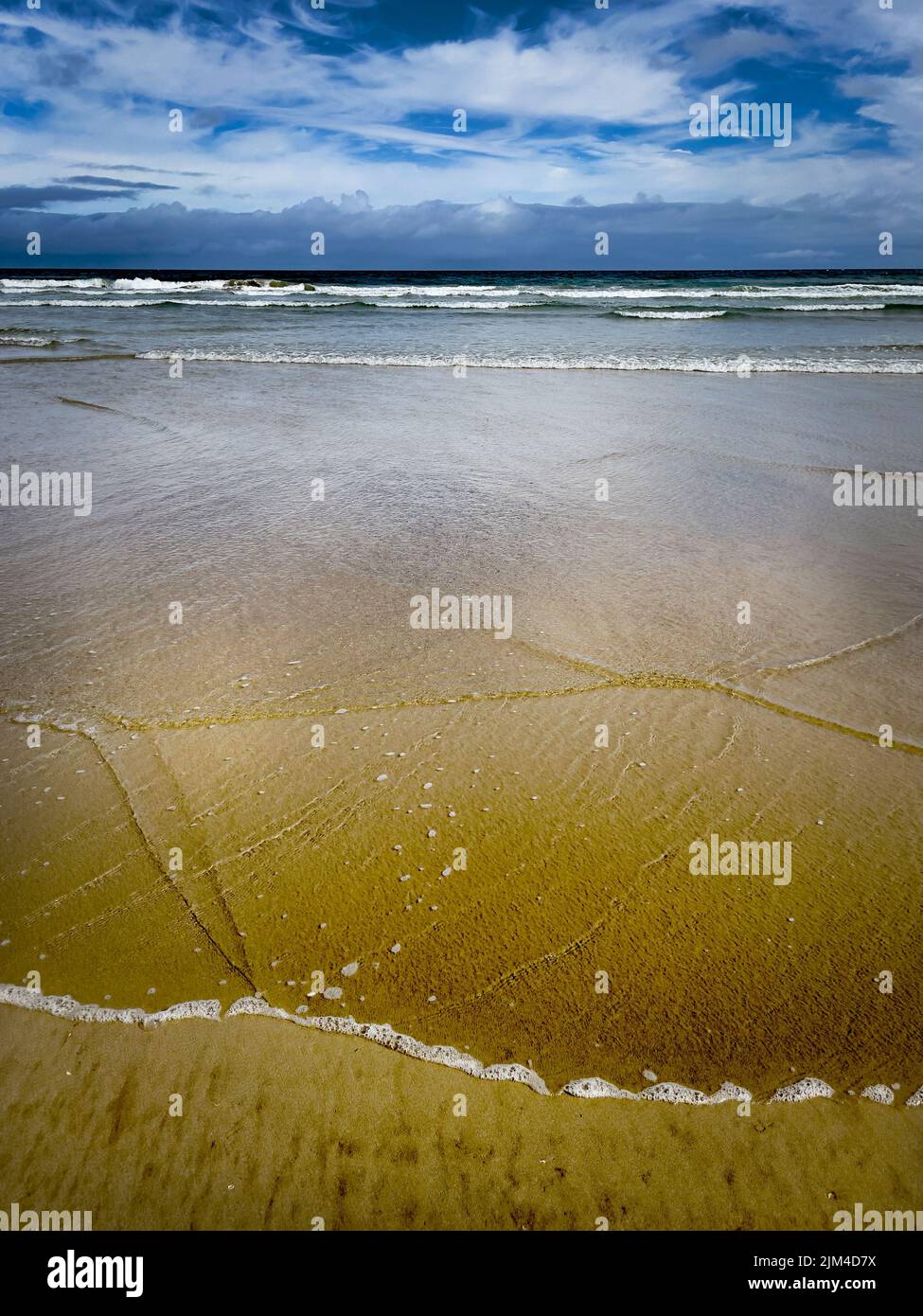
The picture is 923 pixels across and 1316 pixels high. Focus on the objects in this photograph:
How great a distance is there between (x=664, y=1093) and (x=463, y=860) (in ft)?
3.24

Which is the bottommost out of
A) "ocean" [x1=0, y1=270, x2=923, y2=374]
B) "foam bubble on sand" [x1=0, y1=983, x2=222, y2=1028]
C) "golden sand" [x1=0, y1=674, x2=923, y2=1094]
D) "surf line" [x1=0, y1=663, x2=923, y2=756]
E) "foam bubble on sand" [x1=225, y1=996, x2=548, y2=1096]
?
"foam bubble on sand" [x1=225, y1=996, x2=548, y2=1096]

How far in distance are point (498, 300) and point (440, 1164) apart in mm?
40487

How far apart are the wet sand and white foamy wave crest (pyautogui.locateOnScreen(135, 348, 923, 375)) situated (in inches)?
574

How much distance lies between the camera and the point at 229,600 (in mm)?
4547

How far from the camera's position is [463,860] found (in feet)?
8.84

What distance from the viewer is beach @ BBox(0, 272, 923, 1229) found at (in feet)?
6.13

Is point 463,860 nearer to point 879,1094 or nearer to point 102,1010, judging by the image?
point 102,1010

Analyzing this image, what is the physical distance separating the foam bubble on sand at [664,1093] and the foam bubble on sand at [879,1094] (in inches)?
12.5

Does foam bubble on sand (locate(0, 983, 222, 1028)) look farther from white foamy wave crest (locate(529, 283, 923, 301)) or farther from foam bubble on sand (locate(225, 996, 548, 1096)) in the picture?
white foamy wave crest (locate(529, 283, 923, 301))

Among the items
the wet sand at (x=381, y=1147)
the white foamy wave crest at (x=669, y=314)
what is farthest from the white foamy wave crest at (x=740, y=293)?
the wet sand at (x=381, y=1147)

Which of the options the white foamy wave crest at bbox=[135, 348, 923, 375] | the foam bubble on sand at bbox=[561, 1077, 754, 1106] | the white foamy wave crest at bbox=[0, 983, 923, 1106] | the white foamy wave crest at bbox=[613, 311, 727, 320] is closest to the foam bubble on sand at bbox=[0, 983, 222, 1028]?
the white foamy wave crest at bbox=[0, 983, 923, 1106]

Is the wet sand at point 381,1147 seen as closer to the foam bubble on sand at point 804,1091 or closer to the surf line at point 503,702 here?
the foam bubble on sand at point 804,1091

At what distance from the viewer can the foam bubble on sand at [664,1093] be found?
198 centimetres
